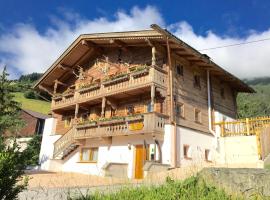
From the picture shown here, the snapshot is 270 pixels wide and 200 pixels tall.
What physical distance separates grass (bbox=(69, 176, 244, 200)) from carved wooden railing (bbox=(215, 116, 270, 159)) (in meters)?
12.9

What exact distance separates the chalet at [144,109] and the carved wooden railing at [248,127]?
11cm

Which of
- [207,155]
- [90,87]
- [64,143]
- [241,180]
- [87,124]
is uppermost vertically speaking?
[90,87]

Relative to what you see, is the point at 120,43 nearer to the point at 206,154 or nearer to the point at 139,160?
the point at 139,160

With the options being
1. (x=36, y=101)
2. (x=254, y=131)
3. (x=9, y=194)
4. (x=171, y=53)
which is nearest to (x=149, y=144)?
(x=171, y=53)

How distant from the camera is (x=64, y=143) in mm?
23141

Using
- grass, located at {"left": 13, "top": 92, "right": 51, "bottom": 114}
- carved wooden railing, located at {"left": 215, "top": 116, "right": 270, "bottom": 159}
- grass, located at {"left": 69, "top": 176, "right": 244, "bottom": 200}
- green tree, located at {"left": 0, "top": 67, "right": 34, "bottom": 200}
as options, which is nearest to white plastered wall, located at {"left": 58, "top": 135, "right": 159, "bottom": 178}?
carved wooden railing, located at {"left": 215, "top": 116, "right": 270, "bottom": 159}

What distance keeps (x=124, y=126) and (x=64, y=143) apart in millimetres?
6946

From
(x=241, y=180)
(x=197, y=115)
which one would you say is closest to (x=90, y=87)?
(x=197, y=115)

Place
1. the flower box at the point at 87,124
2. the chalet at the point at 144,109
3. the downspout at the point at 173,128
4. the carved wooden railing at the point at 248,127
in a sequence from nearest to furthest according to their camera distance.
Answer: the downspout at the point at 173,128, the chalet at the point at 144,109, the carved wooden railing at the point at 248,127, the flower box at the point at 87,124

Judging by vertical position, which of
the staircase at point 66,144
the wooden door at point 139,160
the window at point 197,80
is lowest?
the wooden door at point 139,160

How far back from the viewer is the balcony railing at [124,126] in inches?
674

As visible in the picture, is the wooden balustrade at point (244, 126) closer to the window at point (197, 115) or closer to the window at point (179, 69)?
the window at point (197, 115)

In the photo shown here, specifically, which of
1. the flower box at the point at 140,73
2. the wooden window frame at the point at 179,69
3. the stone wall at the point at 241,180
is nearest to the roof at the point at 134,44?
the wooden window frame at the point at 179,69

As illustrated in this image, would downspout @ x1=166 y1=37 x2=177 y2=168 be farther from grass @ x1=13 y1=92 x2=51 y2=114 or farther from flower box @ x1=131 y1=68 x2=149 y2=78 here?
grass @ x1=13 y1=92 x2=51 y2=114
